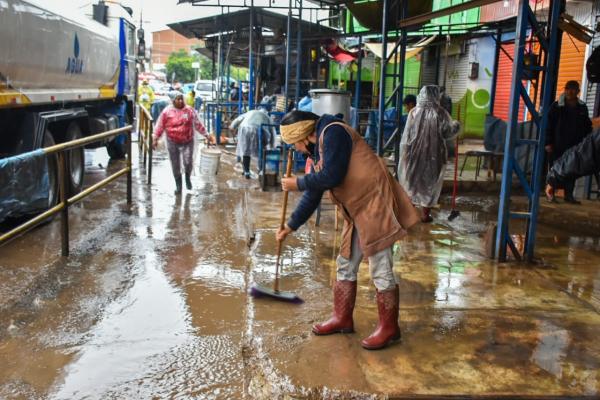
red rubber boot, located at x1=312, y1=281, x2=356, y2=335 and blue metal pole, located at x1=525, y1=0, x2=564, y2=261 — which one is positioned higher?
blue metal pole, located at x1=525, y1=0, x2=564, y2=261

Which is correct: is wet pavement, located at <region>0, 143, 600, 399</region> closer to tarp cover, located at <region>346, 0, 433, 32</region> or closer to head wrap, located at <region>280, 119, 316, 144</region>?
head wrap, located at <region>280, 119, 316, 144</region>

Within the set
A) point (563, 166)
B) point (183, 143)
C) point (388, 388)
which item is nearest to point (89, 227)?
point (183, 143)

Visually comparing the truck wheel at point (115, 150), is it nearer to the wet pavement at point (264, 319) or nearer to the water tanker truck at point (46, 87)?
the water tanker truck at point (46, 87)

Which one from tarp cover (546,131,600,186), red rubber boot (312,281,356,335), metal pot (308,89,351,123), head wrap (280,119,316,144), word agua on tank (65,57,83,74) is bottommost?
red rubber boot (312,281,356,335)

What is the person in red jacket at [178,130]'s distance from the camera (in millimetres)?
9172

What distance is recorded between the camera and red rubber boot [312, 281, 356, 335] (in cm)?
397

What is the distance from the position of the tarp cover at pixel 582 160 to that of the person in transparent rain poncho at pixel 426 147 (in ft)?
11.6

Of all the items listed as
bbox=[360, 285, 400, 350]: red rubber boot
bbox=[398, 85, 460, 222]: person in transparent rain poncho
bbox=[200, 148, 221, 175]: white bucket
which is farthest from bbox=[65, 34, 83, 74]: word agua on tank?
bbox=[360, 285, 400, 350]: red rubber boot

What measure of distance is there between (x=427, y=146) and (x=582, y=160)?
149 inches

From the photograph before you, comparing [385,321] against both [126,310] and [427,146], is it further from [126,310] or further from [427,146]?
[427,146]

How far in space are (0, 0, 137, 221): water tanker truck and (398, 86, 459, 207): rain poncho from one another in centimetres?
430

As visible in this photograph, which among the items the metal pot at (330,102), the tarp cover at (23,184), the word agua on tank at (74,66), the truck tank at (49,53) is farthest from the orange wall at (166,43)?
the tarp cover at (23,184)

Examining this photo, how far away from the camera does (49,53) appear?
757cm

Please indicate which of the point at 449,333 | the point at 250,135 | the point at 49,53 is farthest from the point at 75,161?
the point at 449,333
